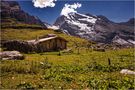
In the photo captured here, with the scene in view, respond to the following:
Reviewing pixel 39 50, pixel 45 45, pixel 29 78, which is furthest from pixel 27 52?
pixel 29 78

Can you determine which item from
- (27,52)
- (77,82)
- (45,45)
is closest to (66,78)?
(77,82)

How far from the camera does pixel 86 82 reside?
22844mm

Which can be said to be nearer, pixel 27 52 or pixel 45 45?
pixel 27 52

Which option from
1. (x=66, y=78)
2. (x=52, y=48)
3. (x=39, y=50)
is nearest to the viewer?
(x=66, y=78)

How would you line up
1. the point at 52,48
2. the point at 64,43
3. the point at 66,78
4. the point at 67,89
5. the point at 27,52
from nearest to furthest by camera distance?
1. the point at 67,89
2. the point at 66,78
3. the point at 27,52
4. the point at 52,48
5. the point at 64,43

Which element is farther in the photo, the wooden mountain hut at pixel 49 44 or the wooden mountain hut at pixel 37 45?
the wooden mountain hut at pixel 49 44

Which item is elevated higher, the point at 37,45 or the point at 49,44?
the point at 49,44

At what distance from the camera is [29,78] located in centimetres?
2458

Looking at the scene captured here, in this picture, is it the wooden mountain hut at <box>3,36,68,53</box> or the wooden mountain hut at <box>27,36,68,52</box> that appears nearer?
the wooden mountain hut at <box>3,36,68,53</box>

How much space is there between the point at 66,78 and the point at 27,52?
3756cm

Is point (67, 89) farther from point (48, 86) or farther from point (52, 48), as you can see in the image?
point (52, 48)

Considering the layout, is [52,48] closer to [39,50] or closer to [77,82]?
[39,50]

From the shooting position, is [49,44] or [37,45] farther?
[49,44]

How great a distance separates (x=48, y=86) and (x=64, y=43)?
57508mm
